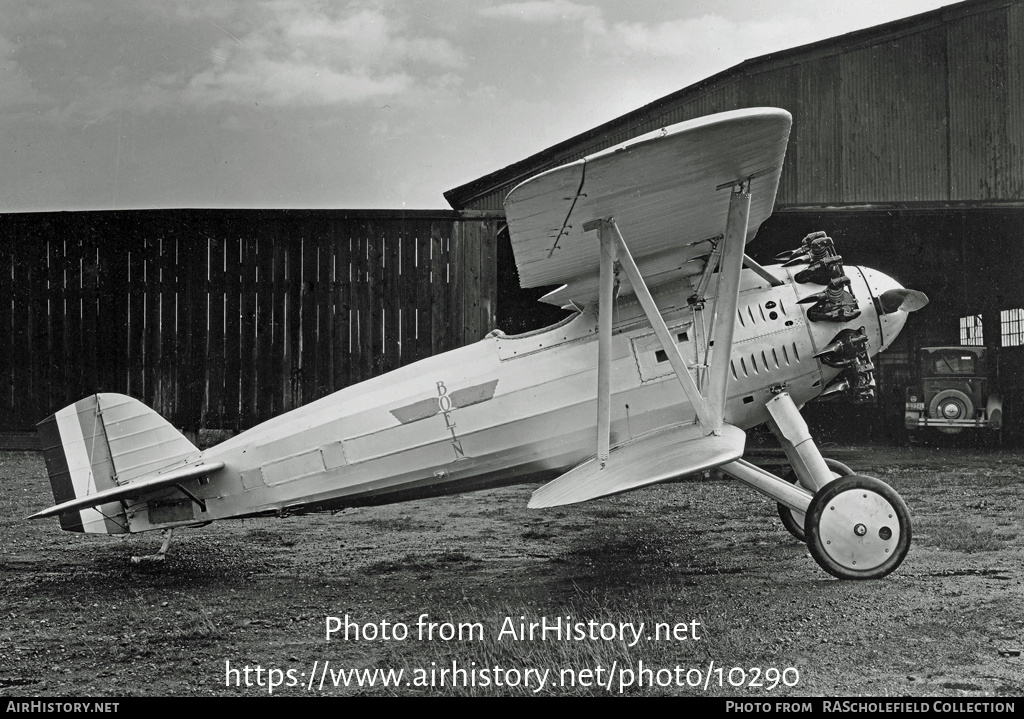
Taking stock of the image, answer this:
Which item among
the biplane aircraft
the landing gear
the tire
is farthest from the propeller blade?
the tire

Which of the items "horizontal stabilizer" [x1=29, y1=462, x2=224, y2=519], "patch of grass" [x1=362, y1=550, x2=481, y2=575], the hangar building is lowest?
"patch of grass" [x1=362, y1=550, x2=481, y2=575]

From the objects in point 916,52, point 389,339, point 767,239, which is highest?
point 916,52

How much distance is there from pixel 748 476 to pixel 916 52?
8.50 m

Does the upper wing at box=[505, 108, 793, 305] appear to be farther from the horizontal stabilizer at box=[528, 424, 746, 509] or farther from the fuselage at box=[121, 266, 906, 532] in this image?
A: the horizontal stabilizer at box=[528, 424, 746, 509]

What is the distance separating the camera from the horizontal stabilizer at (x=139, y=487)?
15.2ft

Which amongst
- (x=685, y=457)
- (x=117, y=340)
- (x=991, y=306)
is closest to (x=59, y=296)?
(x=117, y=340)

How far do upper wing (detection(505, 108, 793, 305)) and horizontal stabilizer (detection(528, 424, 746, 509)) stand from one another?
3.97 feet

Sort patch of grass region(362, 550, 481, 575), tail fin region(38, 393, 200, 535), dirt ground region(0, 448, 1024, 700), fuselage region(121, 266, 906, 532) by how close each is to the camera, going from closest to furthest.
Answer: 1. dirt ground region(0, 448, 1024, 700)
2. fuselage region(121, 266, 906, 532)
3. tail fin region(38, 393, 200, 535)
4. patch of grass region(362, 550, 481, 575)

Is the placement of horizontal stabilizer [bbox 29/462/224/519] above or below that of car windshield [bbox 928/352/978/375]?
below

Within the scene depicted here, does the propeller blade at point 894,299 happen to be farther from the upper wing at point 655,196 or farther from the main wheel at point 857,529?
the main wheel at point 857,529

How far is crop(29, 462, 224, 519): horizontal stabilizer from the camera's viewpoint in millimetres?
4625

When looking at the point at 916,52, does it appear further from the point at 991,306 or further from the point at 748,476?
the point at 748,476

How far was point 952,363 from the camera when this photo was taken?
13.2m

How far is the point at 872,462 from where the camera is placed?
10516 mm
